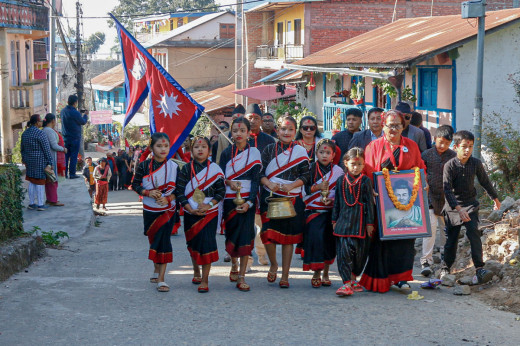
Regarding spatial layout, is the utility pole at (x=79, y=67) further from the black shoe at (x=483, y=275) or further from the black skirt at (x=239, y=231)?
the black shoe at (x=483, y=275)

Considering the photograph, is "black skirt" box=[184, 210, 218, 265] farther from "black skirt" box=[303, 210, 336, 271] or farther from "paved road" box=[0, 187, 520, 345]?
"black skirt" box=[303, 210, 336, 271]

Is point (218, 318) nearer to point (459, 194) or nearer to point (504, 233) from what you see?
point (459, 194)

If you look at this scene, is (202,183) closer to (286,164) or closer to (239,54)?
(286,164)

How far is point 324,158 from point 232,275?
5.32ft

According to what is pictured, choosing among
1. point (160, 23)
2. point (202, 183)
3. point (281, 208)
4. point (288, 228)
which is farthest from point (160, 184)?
point (160, 23)

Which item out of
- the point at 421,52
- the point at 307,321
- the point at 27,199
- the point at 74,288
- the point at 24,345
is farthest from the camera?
the point at 421,52

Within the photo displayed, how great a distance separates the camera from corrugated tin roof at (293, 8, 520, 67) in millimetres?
14828

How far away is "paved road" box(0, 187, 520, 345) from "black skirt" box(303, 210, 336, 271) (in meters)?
0.29

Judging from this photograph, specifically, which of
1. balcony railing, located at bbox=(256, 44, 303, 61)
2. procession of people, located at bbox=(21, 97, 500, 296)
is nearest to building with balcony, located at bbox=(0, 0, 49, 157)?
balcony railing, located at bbox=(256, 44, 303, 61)

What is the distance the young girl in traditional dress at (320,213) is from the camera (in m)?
7.27

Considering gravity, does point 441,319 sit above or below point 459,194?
below

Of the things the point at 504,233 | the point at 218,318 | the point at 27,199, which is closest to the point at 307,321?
the point at 218,318

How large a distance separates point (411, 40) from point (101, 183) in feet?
29.8

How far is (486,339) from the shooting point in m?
5.63
